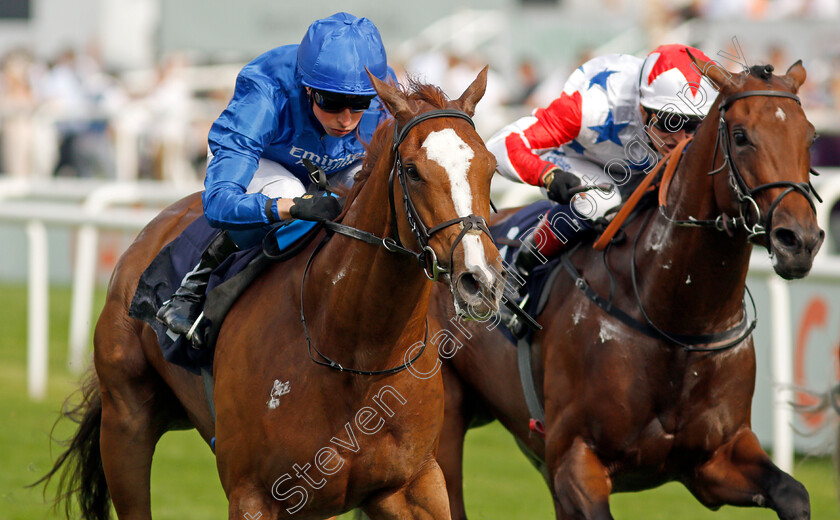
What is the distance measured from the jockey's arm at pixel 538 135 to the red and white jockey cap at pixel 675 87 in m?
0.34

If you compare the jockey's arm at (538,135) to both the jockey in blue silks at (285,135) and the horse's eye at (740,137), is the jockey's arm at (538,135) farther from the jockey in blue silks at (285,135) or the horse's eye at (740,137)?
the horse's eye at (740,137)

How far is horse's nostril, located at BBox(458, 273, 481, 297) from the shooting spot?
2.94 meters

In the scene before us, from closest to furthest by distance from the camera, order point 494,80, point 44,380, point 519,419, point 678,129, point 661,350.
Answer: point 661,350 → point 678,129 → point 519,419 → point 44,380 → point 494,80

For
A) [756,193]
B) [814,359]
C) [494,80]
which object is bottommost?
[494,80]

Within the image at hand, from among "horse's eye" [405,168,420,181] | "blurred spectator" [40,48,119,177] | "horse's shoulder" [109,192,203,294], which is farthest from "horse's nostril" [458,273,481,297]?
"blurred spectator" [40,48,119,177]

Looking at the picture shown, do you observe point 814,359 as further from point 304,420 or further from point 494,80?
point 494,80

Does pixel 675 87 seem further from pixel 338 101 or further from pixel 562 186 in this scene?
pixel 338 101

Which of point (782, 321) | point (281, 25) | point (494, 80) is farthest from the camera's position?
point (281, 25)

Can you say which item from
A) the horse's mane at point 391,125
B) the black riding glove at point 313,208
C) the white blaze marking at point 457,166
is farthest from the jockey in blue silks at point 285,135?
the white blaze marking at point 457,166

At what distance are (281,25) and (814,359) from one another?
38.9 ft

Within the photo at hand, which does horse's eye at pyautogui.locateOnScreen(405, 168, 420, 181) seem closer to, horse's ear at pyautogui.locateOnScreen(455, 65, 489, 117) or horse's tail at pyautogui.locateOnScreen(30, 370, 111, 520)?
horse's ear at pyautogui.locateOnScreen(455, 65, 489, 117)

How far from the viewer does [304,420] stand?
3592 millimetres

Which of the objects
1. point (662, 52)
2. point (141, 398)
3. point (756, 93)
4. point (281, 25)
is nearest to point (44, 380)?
point (141, 398)

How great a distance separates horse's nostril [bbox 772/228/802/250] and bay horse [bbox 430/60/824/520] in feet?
0.33
